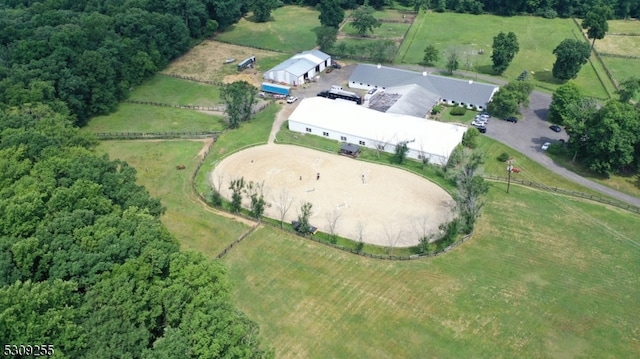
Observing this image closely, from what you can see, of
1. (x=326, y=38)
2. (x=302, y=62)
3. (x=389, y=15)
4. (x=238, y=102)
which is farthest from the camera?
(x=389, y=15)

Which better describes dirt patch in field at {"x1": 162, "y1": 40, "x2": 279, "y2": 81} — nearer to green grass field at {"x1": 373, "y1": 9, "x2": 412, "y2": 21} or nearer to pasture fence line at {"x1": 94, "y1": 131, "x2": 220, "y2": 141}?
pasture fence line at {"x1": 94, "y1": 131, "x2": 220, "y2": 141}

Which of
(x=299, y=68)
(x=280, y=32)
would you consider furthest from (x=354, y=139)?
(x=280, y=32)

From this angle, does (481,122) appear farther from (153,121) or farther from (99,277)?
(99,277)

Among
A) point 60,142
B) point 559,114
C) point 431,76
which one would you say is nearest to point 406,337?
point 60,142

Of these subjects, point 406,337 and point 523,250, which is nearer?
point 406,337

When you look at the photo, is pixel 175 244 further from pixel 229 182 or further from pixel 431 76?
pixel 431 76

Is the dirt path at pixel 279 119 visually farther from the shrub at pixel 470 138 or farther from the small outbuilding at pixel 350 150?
the shrub at pixel 470 138
